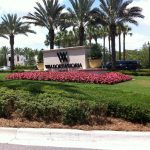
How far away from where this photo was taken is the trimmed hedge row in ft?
29.7

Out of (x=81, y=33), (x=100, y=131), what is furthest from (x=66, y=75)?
(x=81, y=33)

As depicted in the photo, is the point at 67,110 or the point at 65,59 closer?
the point at 67,110

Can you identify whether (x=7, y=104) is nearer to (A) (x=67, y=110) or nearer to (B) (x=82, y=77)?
(A) (x=67, y=110)

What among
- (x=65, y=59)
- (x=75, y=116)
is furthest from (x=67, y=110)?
(x=65, y=59)

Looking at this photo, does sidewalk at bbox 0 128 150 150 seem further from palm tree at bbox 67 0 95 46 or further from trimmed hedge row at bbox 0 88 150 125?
palm tree at bbox 67 0 95 46

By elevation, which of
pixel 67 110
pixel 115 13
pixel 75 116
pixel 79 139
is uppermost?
pixel 115 13

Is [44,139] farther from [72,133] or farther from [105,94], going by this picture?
[105,94]

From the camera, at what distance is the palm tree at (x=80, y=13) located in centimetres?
4462

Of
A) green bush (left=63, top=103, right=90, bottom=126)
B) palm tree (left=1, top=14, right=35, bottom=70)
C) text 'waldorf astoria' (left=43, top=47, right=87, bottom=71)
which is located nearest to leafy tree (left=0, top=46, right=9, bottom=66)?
palm tree (left=1, top=14, right=35, bottom=70)

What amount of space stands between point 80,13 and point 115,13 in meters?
3.86

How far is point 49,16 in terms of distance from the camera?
47.9m

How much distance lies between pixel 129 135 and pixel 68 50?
862 inches

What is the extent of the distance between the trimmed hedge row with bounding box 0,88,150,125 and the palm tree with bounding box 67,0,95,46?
34.9 m

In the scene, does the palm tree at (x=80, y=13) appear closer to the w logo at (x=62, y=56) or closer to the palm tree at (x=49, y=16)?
the palm tree at (x=49, y=16)
